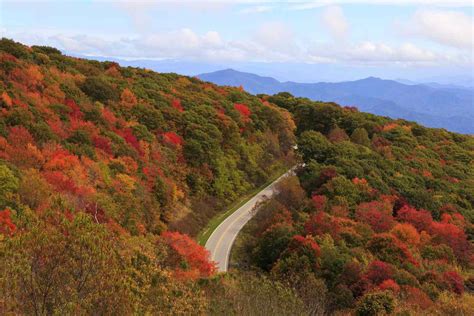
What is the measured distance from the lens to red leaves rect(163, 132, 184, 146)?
Result: 140 feet

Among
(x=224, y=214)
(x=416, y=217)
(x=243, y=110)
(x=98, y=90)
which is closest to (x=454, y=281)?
(x=416, y=217)

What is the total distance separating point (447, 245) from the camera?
32.1 m

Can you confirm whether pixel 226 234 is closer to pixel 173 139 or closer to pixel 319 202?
pixel 319 202

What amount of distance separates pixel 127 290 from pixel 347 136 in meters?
55.8

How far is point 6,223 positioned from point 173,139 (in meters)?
25.5

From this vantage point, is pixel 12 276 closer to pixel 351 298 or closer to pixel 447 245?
pixel 351 298

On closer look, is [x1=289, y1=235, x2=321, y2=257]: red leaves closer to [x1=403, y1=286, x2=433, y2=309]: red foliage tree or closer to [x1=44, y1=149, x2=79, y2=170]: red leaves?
[x1=403, y1=286, x2=433, y2=309]: red foliage tree

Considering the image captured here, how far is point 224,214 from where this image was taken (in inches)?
1645

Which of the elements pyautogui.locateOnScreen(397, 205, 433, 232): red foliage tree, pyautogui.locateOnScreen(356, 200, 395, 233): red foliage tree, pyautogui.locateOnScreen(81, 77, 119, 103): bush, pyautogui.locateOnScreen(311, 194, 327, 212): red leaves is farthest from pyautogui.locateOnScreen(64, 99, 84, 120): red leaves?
pyautogui.locateOnScreen(397, 205, 433, 232): red foliage tree

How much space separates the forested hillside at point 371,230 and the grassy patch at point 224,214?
11.0ft

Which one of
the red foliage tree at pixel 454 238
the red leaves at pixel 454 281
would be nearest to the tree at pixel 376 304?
the red leaves at pixel 454 281

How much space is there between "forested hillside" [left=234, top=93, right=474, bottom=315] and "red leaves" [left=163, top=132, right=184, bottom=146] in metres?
11.8

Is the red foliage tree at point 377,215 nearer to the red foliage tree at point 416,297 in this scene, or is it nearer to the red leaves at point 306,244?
the red leaves at point 306,244

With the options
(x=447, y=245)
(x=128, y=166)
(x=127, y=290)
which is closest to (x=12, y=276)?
(x=127, y=290)
